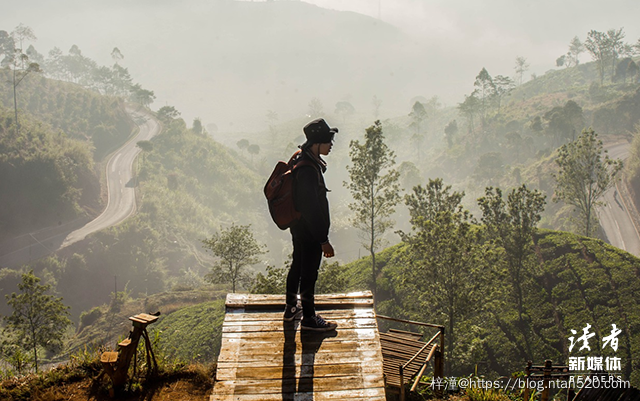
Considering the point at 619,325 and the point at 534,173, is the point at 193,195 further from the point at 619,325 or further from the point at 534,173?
the point at 619,325

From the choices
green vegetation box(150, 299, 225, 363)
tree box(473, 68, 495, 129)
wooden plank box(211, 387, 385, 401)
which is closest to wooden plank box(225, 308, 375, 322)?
wooden plank box(211, 387, 385, 401)

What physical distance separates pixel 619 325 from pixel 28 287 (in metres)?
31.2

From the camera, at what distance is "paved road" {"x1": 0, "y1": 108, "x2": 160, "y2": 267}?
55875 mm

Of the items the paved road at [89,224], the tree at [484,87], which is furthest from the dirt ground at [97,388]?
the tree at [484,87]

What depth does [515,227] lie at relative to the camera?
24.3 meters

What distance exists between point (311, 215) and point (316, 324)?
5.06ft

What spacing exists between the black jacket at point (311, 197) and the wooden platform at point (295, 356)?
1398 millimetres

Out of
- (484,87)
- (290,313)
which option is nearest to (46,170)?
(290,313)

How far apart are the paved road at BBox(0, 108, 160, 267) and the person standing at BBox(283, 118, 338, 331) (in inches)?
2434

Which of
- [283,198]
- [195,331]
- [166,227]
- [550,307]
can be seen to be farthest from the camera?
[166,227]

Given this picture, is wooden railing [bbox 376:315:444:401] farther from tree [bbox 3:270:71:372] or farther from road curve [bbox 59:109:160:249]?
road curve [bbox 59:109:160:249]

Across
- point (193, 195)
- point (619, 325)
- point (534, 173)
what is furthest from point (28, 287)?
point (534, 173)

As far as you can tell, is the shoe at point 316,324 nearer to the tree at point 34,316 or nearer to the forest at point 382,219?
the forest at point 382,219

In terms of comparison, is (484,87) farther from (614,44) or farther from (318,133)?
(318,133)
